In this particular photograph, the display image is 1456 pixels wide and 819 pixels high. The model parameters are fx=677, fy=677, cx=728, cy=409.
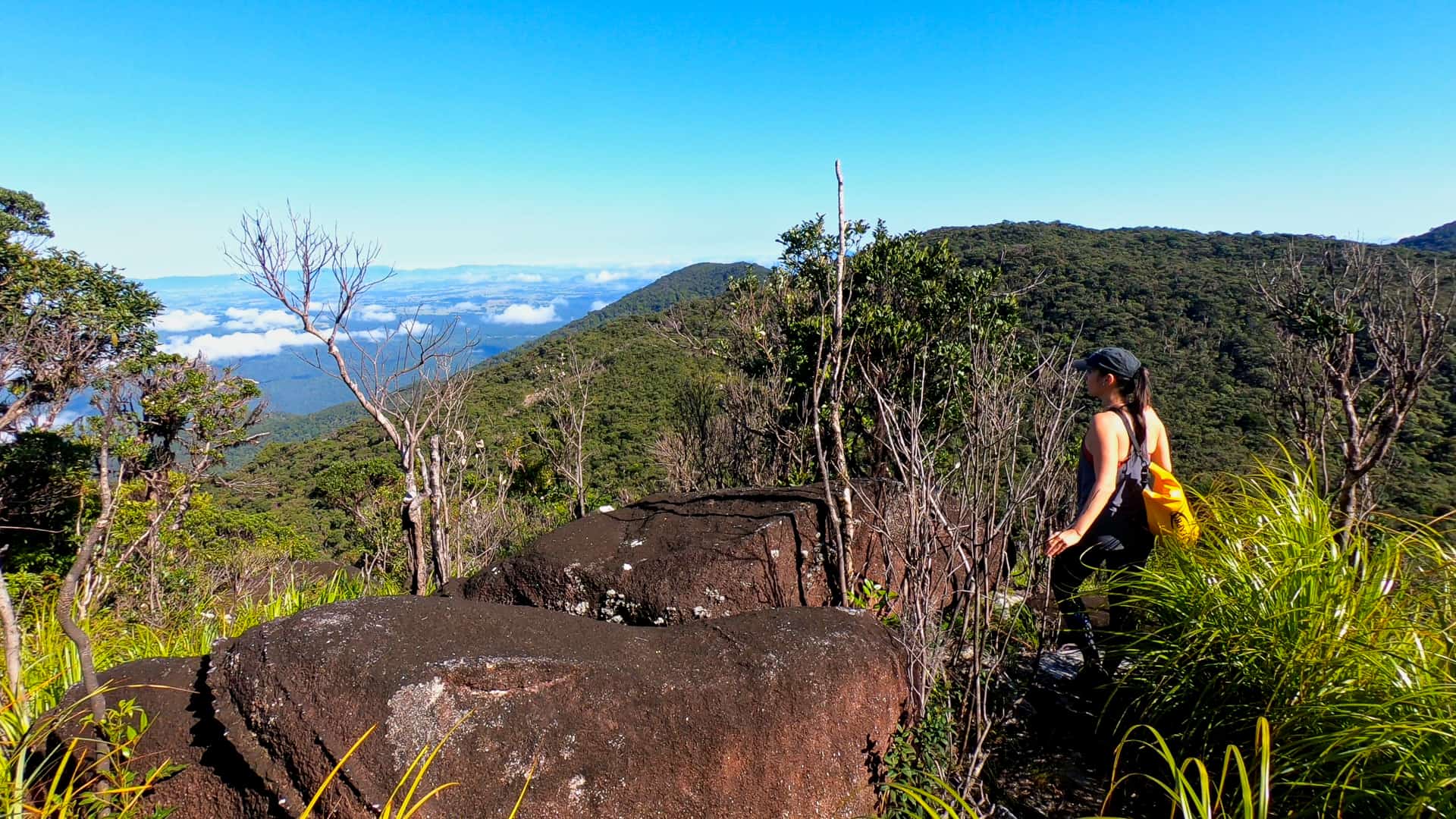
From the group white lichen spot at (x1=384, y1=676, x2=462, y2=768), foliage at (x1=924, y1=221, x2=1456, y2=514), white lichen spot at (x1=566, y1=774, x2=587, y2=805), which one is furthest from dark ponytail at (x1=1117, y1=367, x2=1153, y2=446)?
white lichen spot at (x1=384, y1=676, x2=462, y2=768)

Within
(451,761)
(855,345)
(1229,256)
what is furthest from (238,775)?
(1229,256)

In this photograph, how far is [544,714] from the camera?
2.52 metres

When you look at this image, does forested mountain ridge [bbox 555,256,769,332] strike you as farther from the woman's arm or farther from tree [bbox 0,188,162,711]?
the woman's arm

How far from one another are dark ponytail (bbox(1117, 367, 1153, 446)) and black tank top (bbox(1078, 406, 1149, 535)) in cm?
3

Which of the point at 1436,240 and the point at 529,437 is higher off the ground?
the point at 1436,240

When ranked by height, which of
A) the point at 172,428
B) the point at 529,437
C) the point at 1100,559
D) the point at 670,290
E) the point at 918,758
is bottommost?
the point at 529,437

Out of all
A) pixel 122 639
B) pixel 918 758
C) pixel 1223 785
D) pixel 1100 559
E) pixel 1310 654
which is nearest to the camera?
pixel 1223 785

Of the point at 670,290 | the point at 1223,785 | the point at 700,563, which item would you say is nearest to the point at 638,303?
the point at 670,290

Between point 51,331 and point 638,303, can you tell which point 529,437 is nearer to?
point 51,331

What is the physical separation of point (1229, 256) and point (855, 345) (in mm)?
41456

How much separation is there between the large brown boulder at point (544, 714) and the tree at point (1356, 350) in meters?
3.87

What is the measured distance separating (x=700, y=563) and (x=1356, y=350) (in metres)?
7.42

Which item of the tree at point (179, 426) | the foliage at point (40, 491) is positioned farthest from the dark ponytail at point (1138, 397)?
the foliage at point (40, 491)

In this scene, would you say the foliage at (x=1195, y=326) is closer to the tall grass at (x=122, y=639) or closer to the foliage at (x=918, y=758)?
the foliage at (x=918, y=758)
